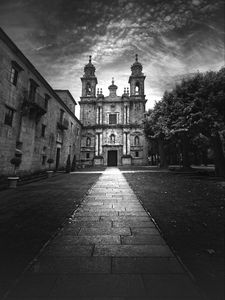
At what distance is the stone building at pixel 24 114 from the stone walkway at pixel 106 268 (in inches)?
433

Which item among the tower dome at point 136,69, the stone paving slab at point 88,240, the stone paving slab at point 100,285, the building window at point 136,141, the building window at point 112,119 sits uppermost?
the tower dome at point 136,69

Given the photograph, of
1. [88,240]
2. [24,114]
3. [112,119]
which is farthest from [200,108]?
[112,119]

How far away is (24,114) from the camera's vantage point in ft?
47.2

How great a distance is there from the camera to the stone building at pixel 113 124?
36719mm

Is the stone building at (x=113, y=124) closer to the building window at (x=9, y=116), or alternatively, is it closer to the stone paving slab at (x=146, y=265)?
the building window at (x=9, y=116)

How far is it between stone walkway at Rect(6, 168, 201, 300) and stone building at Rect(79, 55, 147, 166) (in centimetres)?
3255

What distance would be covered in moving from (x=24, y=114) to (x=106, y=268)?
1461 centimetres

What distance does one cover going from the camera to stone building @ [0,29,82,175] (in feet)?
39.8

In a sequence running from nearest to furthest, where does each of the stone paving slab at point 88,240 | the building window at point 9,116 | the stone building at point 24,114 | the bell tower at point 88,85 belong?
the stone paving slab at point 88,240, the stone building at point 24,114, the building window at point 9,116, the bell tower at point 88,85

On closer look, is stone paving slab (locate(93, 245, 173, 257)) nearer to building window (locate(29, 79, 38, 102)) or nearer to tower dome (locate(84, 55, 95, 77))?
building window (locate(29, 79, 38, 102))

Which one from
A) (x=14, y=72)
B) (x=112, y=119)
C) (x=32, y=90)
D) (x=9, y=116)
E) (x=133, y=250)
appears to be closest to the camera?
(x=133, y=250)

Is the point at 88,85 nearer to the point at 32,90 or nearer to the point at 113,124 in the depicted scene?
the point at 113,124

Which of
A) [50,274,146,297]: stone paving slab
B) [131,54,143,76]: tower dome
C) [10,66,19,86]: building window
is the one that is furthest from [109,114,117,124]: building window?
[50,274,146,297]: stone paving slab

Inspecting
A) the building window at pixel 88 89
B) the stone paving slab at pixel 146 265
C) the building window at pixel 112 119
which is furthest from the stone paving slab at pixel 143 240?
the building window at pixel 88 89
